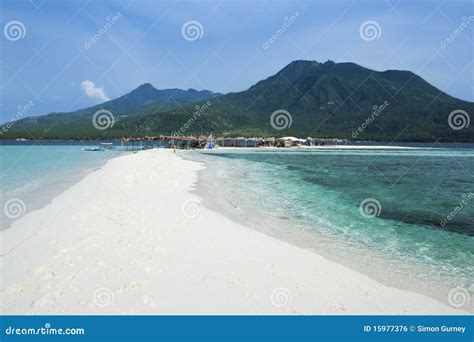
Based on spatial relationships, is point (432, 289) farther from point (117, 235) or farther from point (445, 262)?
point (117, 235)

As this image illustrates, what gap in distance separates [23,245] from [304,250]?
7645mm

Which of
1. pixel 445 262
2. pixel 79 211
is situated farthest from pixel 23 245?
pixel 445 262

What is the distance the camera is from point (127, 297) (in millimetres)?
6512

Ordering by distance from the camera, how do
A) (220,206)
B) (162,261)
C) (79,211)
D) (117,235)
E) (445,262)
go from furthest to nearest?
(220,206), (79,211), (117,235), (445,262), (162,261)
